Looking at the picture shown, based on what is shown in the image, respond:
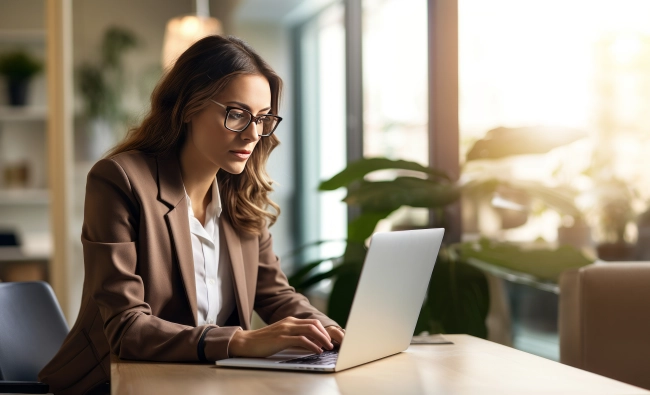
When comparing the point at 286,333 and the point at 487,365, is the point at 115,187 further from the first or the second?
the point at 487,365

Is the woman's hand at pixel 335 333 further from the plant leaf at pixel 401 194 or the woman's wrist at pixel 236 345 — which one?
the plant leaf at pixel 401 194

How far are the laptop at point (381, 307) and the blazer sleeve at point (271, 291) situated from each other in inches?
15.0

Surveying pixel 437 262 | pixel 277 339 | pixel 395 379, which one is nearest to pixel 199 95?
pixel 277 339

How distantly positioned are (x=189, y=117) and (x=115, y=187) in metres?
0.26

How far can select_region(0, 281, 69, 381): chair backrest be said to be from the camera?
5.62 ft

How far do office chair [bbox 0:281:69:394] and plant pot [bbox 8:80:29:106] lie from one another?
338 cm

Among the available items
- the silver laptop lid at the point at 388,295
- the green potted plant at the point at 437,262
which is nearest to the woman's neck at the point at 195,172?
the silver laptop lid at the point at 388,295

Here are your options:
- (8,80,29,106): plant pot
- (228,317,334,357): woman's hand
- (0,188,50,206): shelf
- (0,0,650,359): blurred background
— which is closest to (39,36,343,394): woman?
(228,317,334,357): woman's hand

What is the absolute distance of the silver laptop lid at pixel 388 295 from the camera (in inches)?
48.3

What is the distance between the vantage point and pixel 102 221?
60.4 inches

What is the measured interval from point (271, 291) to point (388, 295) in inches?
23.7

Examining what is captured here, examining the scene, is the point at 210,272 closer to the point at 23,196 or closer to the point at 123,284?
the point at 123,284

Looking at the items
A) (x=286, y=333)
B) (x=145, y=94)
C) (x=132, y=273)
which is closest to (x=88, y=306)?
(x=132, y=273)

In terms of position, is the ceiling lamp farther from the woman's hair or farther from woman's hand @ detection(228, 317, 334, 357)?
woman's hand @ detection(228, 317, 334, 357)
